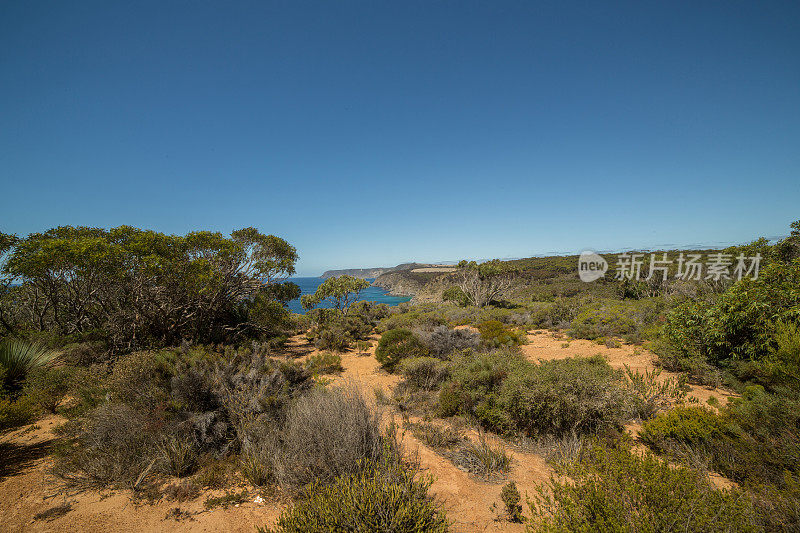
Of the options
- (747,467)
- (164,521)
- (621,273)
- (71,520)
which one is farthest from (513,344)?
(621,273)

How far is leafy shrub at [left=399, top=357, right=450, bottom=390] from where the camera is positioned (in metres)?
7.70

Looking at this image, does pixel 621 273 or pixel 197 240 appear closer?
pixel 197 240

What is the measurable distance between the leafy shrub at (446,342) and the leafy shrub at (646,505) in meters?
7.58

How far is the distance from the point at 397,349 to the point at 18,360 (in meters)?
9.59

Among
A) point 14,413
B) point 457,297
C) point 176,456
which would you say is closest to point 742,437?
point 176,456

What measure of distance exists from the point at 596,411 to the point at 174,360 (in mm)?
8814

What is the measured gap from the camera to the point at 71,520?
334 cm

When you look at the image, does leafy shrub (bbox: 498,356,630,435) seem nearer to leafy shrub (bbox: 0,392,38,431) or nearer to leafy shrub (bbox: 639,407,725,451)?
leafy shrub (bbox: 639,407,725,451)

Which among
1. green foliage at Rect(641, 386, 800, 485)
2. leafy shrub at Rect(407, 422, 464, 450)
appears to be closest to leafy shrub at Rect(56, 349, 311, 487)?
leafy shrub at Rect(407, 422, 464, 450)

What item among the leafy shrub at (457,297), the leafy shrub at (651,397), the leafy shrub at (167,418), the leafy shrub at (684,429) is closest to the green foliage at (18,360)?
the leafy shrub at (167,418)

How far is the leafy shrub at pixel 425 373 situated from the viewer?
25.3 feet

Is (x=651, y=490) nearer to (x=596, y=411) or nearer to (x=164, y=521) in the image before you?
(x=596, y=411)

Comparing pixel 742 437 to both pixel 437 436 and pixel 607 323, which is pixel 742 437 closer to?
pixel 437 436

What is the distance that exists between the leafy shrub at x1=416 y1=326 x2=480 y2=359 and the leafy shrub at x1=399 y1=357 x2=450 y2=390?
2280mm
